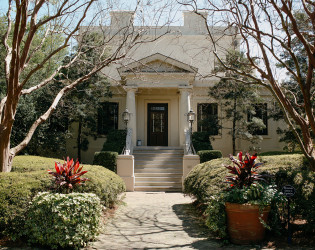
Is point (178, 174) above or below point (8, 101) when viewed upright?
below

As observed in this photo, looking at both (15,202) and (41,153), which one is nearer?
(15,202)

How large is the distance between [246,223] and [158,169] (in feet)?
34.7

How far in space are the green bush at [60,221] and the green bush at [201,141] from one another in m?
12.5

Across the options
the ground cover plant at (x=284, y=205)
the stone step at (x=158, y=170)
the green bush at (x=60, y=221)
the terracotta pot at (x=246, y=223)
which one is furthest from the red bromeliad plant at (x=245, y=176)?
the stone step at (x=158, y=170)

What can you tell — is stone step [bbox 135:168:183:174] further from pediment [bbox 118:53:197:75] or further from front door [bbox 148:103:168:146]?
pediment [bbox 118:53:197:75]

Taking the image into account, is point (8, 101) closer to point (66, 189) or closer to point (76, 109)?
point (66, 189)

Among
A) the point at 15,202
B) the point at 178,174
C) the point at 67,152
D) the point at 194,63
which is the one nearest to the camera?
the point at 15,202

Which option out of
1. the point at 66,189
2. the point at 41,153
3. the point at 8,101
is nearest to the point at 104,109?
the point at 41,153

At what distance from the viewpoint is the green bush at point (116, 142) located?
699 inches

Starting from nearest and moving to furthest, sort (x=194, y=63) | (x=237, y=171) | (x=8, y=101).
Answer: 1. (x=237, y=171)
2. (x=8, y=101)
3. (x=194, y=63)

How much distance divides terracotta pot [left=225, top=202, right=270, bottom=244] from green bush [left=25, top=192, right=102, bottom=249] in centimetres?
265

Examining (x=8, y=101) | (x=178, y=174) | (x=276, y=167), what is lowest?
(x=178, y=174)

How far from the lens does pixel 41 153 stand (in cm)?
1939

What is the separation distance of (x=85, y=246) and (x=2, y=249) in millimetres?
1416
